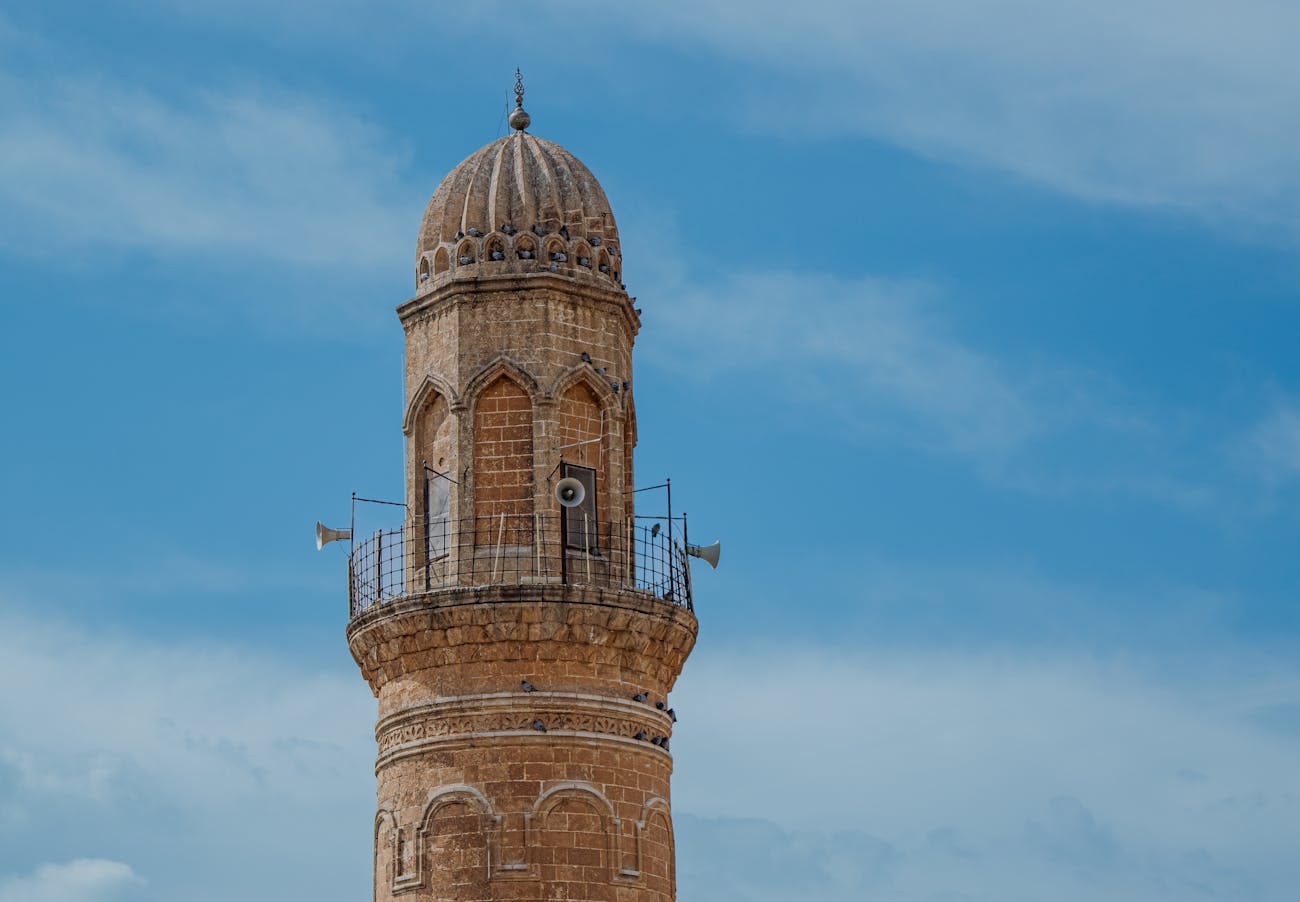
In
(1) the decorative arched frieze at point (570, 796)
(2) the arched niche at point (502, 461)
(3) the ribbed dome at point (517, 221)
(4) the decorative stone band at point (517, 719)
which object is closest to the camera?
(1) the decorative arched frieze at point (570, 796)

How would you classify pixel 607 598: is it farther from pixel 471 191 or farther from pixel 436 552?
pixel 471 191

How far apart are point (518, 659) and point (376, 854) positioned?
337 centimetres

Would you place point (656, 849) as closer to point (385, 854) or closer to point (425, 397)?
point (385, 854)

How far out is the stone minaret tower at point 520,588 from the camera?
35469 millimetres

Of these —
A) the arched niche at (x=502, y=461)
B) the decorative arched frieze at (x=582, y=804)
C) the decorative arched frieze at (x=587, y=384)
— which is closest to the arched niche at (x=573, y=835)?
the decorative arched frieze at (x=582, y=804)

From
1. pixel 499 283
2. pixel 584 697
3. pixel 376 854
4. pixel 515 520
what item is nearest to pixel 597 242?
pixel 499 283

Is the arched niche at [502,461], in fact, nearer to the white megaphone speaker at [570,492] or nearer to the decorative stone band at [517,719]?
the white megaphone speaker at [570,492]

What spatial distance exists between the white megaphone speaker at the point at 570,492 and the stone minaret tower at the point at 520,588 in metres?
0.27

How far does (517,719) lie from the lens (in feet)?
117

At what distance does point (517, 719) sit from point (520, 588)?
5.64 feet

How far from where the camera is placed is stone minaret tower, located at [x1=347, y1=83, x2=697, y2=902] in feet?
116

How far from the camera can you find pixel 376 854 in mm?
36562

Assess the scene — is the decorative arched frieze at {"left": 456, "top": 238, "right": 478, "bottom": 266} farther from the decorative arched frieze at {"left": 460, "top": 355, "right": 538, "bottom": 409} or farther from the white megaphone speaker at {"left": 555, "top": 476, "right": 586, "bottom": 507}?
the white megaphone speaker at {"left": 555, "top": 476, "right": 586, "bottom": 507}

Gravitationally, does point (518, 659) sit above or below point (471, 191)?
below
